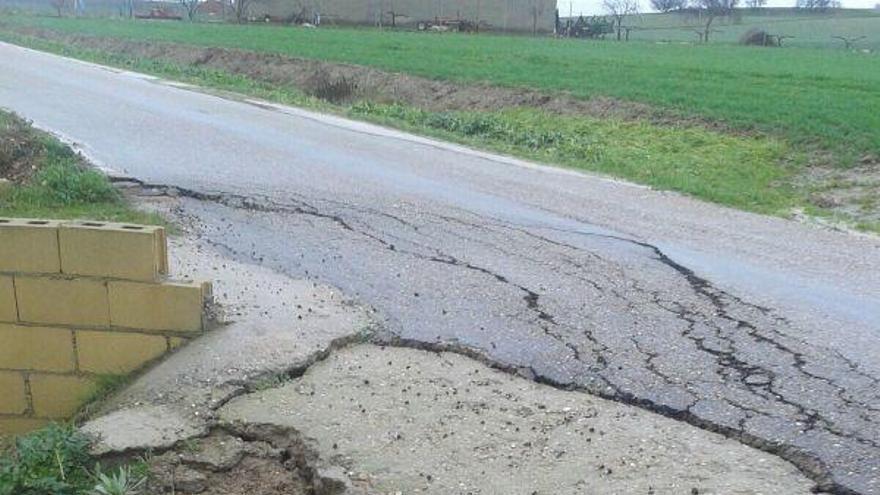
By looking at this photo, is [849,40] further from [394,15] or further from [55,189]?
[55,189]

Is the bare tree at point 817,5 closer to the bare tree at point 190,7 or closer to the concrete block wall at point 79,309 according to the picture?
the bare tree at point 190,7

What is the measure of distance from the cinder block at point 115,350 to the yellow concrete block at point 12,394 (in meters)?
0.49

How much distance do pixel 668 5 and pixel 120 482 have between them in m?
96.8

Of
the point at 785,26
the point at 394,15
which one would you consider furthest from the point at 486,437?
the point at 785,26

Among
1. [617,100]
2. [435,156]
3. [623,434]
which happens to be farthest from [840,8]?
[623,434]

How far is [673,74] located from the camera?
91.8 ft

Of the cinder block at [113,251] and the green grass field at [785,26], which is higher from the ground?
the green grass field at [785,26]

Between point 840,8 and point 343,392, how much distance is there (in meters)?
103

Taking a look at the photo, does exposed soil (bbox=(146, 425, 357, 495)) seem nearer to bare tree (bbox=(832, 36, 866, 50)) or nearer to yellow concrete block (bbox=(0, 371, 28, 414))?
yellow concrete block (bbox=(0, 371, 28, 414))

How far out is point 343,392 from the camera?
4.97m

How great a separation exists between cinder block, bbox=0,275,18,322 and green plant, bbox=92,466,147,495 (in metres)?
1.78

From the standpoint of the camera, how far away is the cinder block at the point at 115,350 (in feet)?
18.3

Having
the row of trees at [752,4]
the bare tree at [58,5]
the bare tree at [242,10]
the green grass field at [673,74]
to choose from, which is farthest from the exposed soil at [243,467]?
the row of trees at [752,4]

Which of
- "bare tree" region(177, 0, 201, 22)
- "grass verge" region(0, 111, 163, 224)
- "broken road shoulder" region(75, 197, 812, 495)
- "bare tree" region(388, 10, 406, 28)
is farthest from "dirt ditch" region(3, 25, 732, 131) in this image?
"bare tree" region(177, 0, 201, 22)
